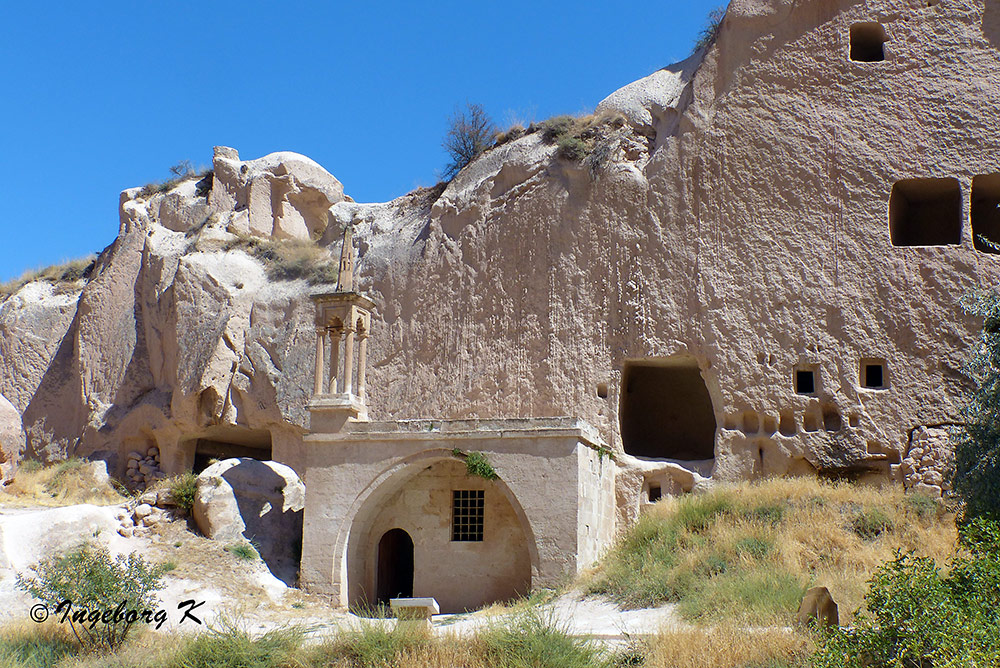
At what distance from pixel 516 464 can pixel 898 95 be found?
10.2 meters

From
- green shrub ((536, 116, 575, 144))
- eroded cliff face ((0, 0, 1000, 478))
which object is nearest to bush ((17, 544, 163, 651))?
eroded cliff face ((0, 0, 1000, 478))

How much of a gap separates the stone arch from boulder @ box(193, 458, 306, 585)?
1.21 metres

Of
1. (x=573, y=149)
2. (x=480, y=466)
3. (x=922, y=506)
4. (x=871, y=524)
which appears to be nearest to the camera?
(x=871, y=524)

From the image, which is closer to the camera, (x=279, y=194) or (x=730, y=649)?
(x=730, y=649)

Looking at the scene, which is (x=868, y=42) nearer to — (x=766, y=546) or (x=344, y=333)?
(x=766, y=546)

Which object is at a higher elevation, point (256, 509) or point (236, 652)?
point (256, 509)

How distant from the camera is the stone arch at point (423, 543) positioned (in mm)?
17000

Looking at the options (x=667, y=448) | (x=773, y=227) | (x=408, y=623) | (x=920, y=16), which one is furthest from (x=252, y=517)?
(x=920, y=16)

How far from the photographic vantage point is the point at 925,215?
66.1 ft

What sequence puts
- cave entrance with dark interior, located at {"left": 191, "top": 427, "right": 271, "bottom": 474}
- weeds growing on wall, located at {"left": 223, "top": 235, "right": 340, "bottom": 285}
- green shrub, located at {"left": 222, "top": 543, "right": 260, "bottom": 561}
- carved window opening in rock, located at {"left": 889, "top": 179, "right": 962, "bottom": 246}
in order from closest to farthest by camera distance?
green shrub, located at {"left": 222, "top": 543, "right": 260, "bottom": 561}, carved window opening in rock, located at {"left": 889, "top": 179, "right": 962, "bottom": 246}, cave entrance with dark interior, located at {"left": 191, "top": 427, "right": 271, "bottom": 474}, weeds growing on wall, located at {"left": 223, "top": 235, "right": 340, "bottom": 285}

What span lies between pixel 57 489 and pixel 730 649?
17.4 meters

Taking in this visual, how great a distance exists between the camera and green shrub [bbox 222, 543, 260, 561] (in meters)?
17.6

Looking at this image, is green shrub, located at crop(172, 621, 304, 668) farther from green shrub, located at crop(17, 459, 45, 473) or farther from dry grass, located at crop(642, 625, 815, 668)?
green shrub, located at crop(17, 459, 45, 473)

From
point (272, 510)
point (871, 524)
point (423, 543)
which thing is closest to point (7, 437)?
point (272, 510)
